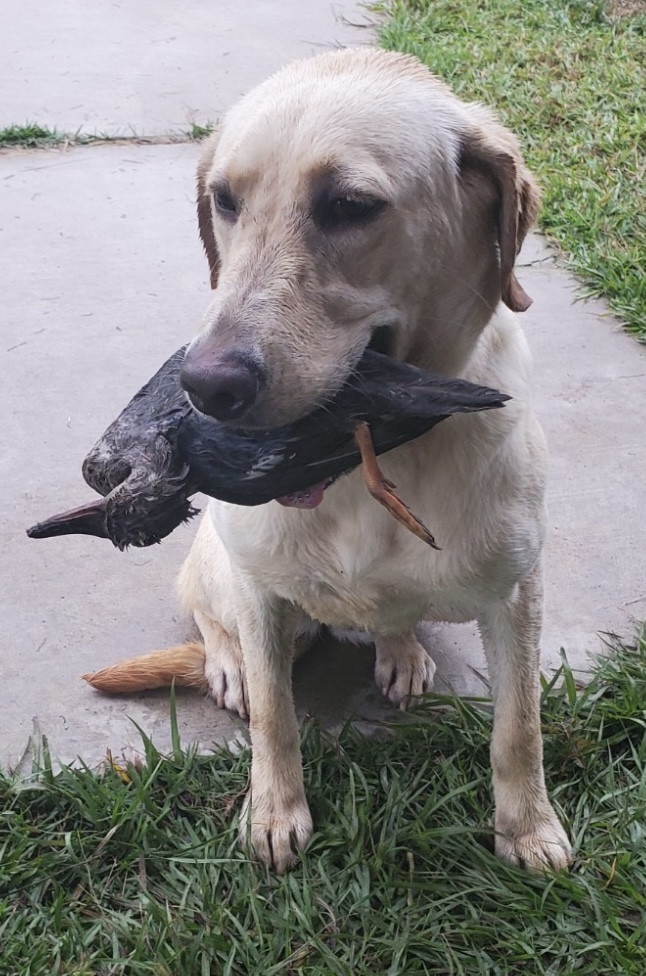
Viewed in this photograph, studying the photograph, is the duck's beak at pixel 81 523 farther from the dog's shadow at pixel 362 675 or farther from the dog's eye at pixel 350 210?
the dog's shadow at pixel 362 675

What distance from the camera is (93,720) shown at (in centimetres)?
256

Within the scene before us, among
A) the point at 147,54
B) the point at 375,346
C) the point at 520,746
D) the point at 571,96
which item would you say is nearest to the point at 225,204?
the point at 375,346

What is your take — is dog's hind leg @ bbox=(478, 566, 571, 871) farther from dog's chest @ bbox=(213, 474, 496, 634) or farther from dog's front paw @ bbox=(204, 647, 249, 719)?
dog's front paw @ bbox=(204, 647, 249, 719)

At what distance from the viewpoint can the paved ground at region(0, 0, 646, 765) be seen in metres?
2.69

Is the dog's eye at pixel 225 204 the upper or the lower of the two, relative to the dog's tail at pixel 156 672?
upper

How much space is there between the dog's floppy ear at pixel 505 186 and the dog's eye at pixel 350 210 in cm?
23

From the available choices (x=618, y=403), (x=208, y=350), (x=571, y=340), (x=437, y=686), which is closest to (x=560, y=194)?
(x=571, y=340)

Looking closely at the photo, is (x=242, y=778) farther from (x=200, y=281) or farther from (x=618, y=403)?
(x=200, y=281)

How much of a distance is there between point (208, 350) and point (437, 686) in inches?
54.4

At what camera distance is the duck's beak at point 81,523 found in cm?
172

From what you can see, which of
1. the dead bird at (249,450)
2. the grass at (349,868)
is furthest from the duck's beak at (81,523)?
the grass at (349,868)

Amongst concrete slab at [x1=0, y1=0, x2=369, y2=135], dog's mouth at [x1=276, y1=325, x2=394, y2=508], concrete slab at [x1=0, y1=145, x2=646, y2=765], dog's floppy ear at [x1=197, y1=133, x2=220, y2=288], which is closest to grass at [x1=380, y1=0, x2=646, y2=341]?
concrete slab at [x1=0, y1=145, x2=646, y2=765]

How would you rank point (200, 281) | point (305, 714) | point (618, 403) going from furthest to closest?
point (200, 281) → point (618, 403) → point (305, 714)

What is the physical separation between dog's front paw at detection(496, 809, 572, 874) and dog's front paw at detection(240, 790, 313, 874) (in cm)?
41
